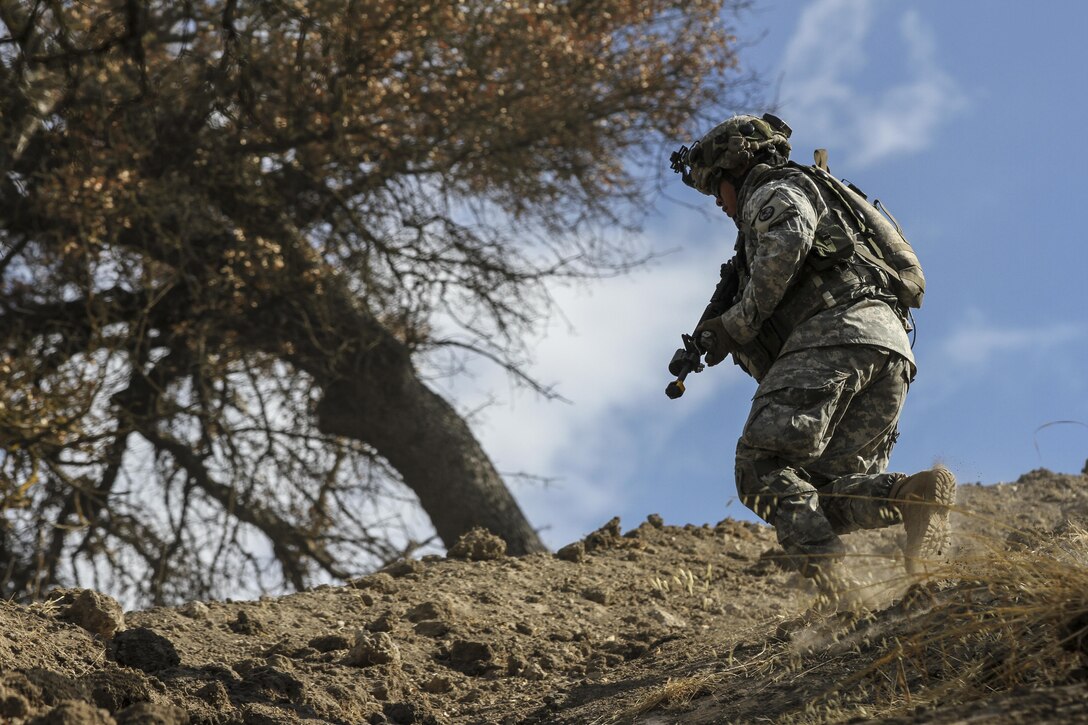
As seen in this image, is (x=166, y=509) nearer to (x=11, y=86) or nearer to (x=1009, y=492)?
(x=11, y=86)

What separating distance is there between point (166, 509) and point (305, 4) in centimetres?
454

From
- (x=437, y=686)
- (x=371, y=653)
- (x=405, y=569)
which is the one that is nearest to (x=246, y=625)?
(x=371, y=653)

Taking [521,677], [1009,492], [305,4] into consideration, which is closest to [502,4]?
[305,4]

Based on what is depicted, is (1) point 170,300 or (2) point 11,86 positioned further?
(1) point 170,300

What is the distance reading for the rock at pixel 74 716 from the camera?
365cm

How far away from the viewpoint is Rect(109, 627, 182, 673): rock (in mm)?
4957

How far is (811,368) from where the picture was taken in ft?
16.7

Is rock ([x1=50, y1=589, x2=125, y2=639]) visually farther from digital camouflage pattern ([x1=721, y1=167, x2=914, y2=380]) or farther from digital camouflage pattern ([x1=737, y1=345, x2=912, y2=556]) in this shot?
digital camouflage pattern ([x1=721, y1=167, x2=914, y2=380])

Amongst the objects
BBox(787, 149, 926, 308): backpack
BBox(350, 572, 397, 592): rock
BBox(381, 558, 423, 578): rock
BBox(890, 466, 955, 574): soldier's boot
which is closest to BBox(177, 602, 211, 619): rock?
BBox(350, 572, 397, 592): rock

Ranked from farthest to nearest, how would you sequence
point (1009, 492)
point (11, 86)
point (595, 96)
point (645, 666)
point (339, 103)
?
point (595, 96) → point (339, 103) → point (1009, 492) → point (11, 86) → point (645, 666)

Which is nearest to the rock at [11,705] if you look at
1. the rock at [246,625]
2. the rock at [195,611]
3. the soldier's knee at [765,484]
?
the rock at [246,625]

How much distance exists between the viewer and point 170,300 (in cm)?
1055

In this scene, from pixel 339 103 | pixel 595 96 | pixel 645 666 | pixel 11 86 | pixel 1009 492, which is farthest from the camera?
pixel 595 96

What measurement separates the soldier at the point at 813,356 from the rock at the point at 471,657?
1451 millimetres
